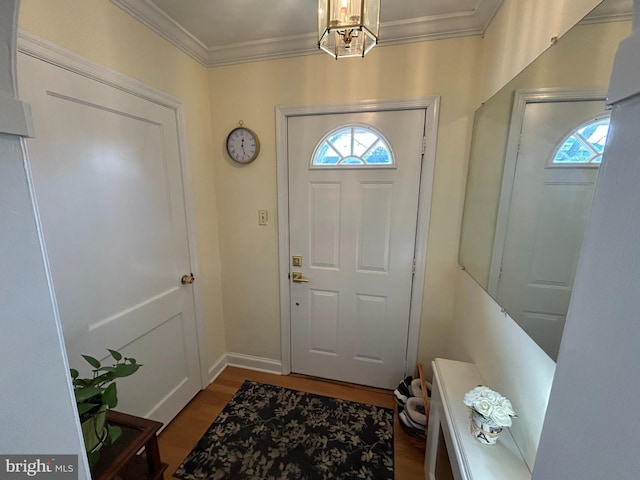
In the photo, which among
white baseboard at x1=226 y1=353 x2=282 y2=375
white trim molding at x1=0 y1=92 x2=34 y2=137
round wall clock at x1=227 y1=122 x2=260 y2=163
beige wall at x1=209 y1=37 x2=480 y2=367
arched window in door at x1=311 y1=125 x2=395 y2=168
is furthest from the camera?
white baseboard at x1=226 y1=353 x2=282 y2=375

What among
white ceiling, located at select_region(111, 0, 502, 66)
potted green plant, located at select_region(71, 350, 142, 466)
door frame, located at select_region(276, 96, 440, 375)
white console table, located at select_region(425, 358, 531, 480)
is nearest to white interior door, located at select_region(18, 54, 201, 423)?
potted green plant, located at select_region(71, 350, 142, 466)

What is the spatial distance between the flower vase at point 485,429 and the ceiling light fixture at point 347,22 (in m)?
1.42

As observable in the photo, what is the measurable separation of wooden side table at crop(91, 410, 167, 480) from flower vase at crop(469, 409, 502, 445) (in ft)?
3.94

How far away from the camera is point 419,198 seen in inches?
67.9

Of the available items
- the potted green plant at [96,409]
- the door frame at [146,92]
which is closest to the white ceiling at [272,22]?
the door frame at [146,92]

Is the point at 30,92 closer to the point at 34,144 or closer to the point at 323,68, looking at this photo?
the point at 34,144

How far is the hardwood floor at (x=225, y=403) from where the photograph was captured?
4.95 ft

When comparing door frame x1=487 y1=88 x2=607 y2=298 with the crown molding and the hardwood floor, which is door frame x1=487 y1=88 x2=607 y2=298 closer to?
the hardwood floor

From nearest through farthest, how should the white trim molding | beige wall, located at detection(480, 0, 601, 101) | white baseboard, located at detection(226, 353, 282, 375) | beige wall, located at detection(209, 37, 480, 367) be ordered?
1. the white trim molding
2. beige wall, located at detection(480, 0, 601, 101)
3. beige wall, located at detection(209, 37, 480, 367)
4. white baseboard, located at detection(226, 353, 282, 375)

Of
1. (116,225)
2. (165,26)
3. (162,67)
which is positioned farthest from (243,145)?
(116,225)

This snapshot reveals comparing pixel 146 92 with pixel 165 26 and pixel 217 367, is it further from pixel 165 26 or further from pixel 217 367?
pixel 217 367

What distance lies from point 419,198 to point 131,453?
1.86 m

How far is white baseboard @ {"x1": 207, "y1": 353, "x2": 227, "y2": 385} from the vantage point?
2109 mm

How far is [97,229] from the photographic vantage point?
1246 mm
